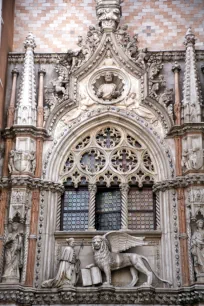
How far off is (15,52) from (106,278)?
→ 758 cm

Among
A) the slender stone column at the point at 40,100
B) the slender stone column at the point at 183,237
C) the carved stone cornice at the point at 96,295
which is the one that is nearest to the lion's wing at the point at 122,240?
the slender stone column at the point at 183,237

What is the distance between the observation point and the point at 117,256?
14.2 meters

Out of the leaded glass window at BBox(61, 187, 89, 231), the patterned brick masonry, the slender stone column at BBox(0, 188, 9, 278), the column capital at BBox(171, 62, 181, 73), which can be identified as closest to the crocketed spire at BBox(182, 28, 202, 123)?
the column capital at BBox(171, 62, 181, 73)

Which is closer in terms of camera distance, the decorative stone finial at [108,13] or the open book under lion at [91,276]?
the open book under lion at [91,276]

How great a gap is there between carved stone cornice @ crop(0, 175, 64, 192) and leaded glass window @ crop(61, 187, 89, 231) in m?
0.40

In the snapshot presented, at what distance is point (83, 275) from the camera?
14.1 metres

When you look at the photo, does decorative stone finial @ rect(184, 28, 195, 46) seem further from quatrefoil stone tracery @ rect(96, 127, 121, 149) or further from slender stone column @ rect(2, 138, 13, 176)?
slender stone column @ rect(2, 138, 13, 176)

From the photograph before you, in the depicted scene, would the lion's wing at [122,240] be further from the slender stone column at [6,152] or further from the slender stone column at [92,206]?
the slender stone column at [6,152]

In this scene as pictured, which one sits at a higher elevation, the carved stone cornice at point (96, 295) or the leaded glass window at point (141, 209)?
the leaded glass window at point (141, 209)

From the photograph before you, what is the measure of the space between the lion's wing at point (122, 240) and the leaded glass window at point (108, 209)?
67cm

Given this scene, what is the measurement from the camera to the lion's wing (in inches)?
569

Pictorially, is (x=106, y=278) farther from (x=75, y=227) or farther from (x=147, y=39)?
(x=147, y=39)

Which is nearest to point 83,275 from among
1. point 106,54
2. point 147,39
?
point 106,54

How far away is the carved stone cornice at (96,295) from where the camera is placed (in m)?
13.6
